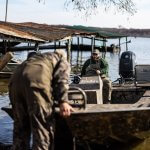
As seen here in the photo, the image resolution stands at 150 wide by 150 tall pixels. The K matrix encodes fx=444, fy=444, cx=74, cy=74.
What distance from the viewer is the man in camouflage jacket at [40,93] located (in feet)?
18.6

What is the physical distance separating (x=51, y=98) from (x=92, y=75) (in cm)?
459

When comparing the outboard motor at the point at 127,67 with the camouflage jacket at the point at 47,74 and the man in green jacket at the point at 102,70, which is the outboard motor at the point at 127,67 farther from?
the camouflage jacket at the point at 47,74

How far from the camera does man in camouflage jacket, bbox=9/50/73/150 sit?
566cm

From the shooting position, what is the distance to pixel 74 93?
272 inches

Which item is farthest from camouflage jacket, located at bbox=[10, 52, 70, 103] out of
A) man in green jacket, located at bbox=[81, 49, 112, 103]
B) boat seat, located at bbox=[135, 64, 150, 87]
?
boat seat, located at bbox=[135, 64, 150, 87]

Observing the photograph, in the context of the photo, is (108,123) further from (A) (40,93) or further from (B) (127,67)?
(B) (127,67)

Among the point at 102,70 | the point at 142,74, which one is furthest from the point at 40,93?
the point at 142,74

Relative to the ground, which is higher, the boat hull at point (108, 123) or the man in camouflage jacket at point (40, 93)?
the man in camouflage jacket at point (40, 93)

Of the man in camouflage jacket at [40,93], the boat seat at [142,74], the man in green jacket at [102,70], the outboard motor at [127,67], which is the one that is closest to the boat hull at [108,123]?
the man in camouflage jacket at [40,93]

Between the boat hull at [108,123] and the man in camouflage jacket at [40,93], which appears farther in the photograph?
the boat hull at [108,123]

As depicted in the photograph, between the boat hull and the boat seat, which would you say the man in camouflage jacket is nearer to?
the boat hull

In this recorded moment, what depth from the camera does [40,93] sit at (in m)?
5.68

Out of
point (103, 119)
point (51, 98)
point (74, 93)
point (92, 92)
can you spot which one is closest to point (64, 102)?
point (51, 98)

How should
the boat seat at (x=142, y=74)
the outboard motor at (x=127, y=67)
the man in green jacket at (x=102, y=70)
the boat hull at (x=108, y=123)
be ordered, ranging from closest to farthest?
the boat hull at (x=108, y=123) < the man in green jacket at (x=102, y=70) < the boat seat at (x=142, y=74) < the outboard motor at (x=127, y=67)
